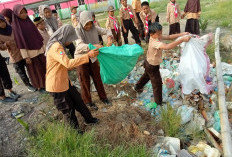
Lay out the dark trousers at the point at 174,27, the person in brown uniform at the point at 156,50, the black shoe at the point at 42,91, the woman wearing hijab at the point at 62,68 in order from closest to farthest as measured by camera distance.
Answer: the woman wearing hijab at the point at 62,68 < the person in brown uniform at the point at 156,50 < the black shoe at the point at 42,91 < the dark trousers at the point at 174,27

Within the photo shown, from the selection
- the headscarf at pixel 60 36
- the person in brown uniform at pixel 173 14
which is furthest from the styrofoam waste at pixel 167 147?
the person in brown uniform at pixel 173 14

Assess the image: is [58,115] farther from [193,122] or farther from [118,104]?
[193,122]

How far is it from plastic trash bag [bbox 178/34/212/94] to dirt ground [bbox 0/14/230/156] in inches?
35.3

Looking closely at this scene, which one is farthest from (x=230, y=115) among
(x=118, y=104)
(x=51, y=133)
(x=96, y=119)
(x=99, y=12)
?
(x=99, y=12)

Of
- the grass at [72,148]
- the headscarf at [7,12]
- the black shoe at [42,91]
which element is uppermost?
the headscarf at [7,12]

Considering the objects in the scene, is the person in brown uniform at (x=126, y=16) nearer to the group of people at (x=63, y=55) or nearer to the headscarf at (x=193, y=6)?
the headscarf at (x=193, y=6)

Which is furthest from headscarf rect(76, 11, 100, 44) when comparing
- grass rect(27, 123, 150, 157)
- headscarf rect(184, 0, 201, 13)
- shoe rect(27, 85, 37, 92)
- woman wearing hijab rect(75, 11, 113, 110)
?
headscarf rect(184, 0, 201, 13)

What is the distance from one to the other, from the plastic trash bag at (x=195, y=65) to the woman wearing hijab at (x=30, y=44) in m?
2.68

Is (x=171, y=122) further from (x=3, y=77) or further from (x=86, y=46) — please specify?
(x=3, y=77)

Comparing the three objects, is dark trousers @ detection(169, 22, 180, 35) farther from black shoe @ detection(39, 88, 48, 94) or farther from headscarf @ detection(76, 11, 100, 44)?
black shoe @ detection(39, 88, 48, 94)

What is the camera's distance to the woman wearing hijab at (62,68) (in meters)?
1.86

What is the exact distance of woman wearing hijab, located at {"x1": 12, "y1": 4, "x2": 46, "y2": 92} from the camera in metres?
2.95

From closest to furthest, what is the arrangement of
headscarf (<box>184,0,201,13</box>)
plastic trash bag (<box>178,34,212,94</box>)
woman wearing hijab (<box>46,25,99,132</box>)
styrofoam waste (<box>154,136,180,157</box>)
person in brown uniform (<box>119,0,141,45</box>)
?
woman wearing hijab (<box>46,25,99,132</box>), styrofoam waste (<box>154,136,180,157</box>), plastic trash bag (<box>178,34,212,94</box>), headscarf (<box>184,0,201,13</box>), person in brown uniform (<box>119,0,141,45</box>)

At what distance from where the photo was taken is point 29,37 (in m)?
3.10
